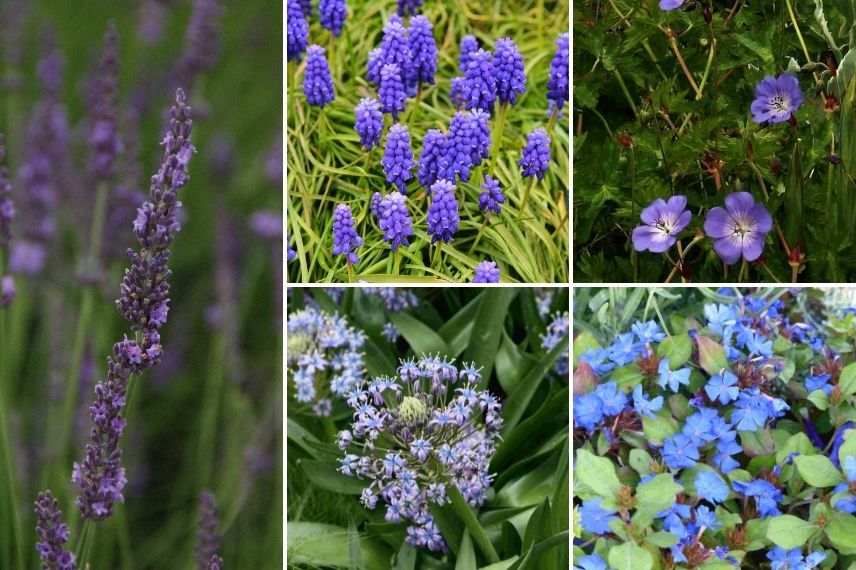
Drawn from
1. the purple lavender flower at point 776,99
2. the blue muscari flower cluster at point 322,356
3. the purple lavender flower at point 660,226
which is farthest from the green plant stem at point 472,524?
the purple lavender flower at point 776,99

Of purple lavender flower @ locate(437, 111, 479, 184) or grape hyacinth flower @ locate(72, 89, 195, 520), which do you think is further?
purple lavender flower @ locate(437, 111, 479, 184)

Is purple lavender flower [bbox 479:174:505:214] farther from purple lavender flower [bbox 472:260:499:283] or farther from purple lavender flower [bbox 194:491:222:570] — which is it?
purple lavender flower [bbox 194:491:222:570]

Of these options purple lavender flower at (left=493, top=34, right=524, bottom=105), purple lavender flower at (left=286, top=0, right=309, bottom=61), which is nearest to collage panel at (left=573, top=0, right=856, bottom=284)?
purple lavender flower at (left=493, top=34, right=524, bottom=105)

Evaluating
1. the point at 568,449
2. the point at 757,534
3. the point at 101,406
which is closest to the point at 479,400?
the point at 568,449

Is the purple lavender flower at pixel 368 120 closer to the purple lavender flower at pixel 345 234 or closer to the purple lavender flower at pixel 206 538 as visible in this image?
the purple lavender flower at pixel 345 234

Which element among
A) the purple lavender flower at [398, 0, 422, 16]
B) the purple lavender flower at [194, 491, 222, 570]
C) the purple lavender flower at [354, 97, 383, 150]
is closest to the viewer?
the purple lavender flower at [194, 491, 222, 570]

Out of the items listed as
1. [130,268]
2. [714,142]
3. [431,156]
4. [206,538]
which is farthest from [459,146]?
[206,538]
